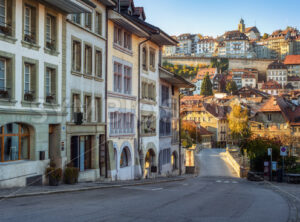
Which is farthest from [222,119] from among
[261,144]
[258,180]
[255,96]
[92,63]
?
[92,63]

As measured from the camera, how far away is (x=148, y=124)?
38.6 meters

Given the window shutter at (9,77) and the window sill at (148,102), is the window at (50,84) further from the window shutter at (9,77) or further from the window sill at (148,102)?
the window sill at (148,102)

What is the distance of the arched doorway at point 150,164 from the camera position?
1534 inches

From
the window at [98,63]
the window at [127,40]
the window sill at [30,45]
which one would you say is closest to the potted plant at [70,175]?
the window sill at [30,45]

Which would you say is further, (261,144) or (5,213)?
(261,144)

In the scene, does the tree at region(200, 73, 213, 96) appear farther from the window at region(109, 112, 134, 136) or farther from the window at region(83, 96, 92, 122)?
the window at region(83, 96, 92, 122)

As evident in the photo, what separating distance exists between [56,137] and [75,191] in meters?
4.01

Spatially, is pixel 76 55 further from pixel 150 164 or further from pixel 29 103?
pixel 150 164

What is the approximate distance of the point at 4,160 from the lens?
19.5 m

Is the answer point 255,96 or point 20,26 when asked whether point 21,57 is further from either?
point 255,96

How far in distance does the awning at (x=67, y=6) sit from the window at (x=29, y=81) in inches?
117

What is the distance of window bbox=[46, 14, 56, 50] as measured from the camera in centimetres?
2242

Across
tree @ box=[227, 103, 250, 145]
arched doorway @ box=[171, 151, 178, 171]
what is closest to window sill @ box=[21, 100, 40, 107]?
arched doorway @ box=[171, 151, 178, 171]

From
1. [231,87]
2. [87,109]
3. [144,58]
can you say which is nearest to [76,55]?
[87,109]
